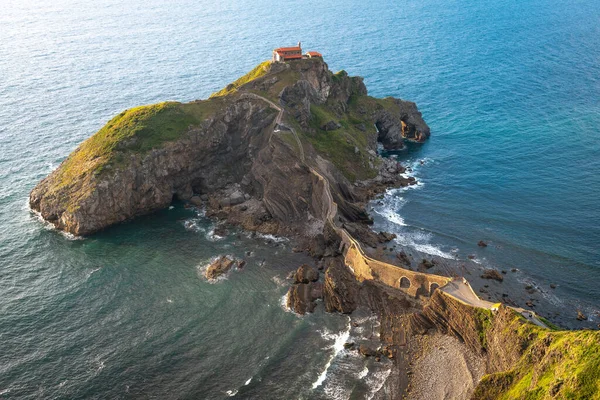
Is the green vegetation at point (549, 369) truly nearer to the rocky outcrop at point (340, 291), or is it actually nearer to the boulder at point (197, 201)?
the rocky outcrop at point (340, 291)

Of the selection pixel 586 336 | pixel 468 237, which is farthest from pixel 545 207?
pixel 586 336

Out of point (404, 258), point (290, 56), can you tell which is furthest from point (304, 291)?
point (290, 56)

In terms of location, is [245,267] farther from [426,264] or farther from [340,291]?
[426,264]

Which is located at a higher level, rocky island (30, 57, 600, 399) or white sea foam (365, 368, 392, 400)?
rocky island (30, 57, 600, 399)

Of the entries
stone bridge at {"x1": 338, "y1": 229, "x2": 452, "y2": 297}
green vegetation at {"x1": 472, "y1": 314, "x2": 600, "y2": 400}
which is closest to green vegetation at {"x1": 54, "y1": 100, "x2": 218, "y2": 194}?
stone bridge at {"x1": 338, "y1": 229, "x2": 452, "y2": 297}

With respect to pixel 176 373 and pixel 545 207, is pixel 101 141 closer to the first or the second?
pixel 176 373

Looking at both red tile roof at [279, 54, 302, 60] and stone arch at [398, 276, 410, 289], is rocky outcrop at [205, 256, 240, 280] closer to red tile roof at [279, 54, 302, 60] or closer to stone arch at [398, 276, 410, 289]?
stone arch at [398, 276, 410, 289]
